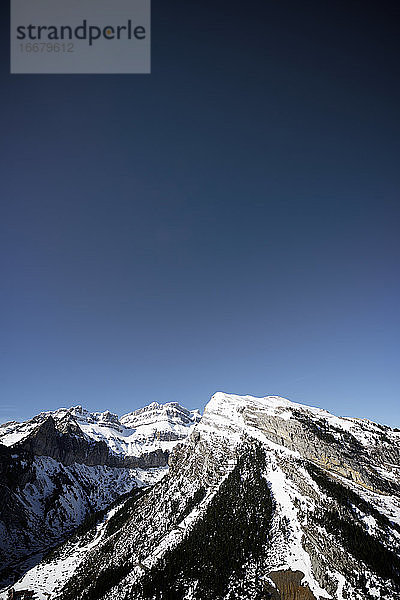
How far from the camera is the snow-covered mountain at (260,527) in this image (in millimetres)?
58156

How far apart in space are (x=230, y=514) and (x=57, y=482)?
17881 cm

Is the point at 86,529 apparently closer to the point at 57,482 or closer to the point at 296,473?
the point at 57,482

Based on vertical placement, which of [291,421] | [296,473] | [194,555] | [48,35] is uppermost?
[48,35]

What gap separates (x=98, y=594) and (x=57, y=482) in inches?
6169

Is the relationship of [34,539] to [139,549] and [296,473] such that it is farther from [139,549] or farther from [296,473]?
[296,473]

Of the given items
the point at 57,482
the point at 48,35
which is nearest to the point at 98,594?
the point at 48,35

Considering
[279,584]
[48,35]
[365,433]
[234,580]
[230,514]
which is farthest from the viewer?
[365,433]

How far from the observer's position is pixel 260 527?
7456 cm

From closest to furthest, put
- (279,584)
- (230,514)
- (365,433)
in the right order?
1. (279,584)
2. (230,514)
3. (365,433)

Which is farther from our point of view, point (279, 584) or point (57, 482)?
point (57, 482)

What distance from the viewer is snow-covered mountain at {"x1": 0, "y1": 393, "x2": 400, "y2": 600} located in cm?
5816

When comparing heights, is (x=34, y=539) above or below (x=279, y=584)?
below

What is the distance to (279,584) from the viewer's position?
58.1m

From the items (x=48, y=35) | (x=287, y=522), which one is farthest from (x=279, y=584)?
(x=48, y=35)
